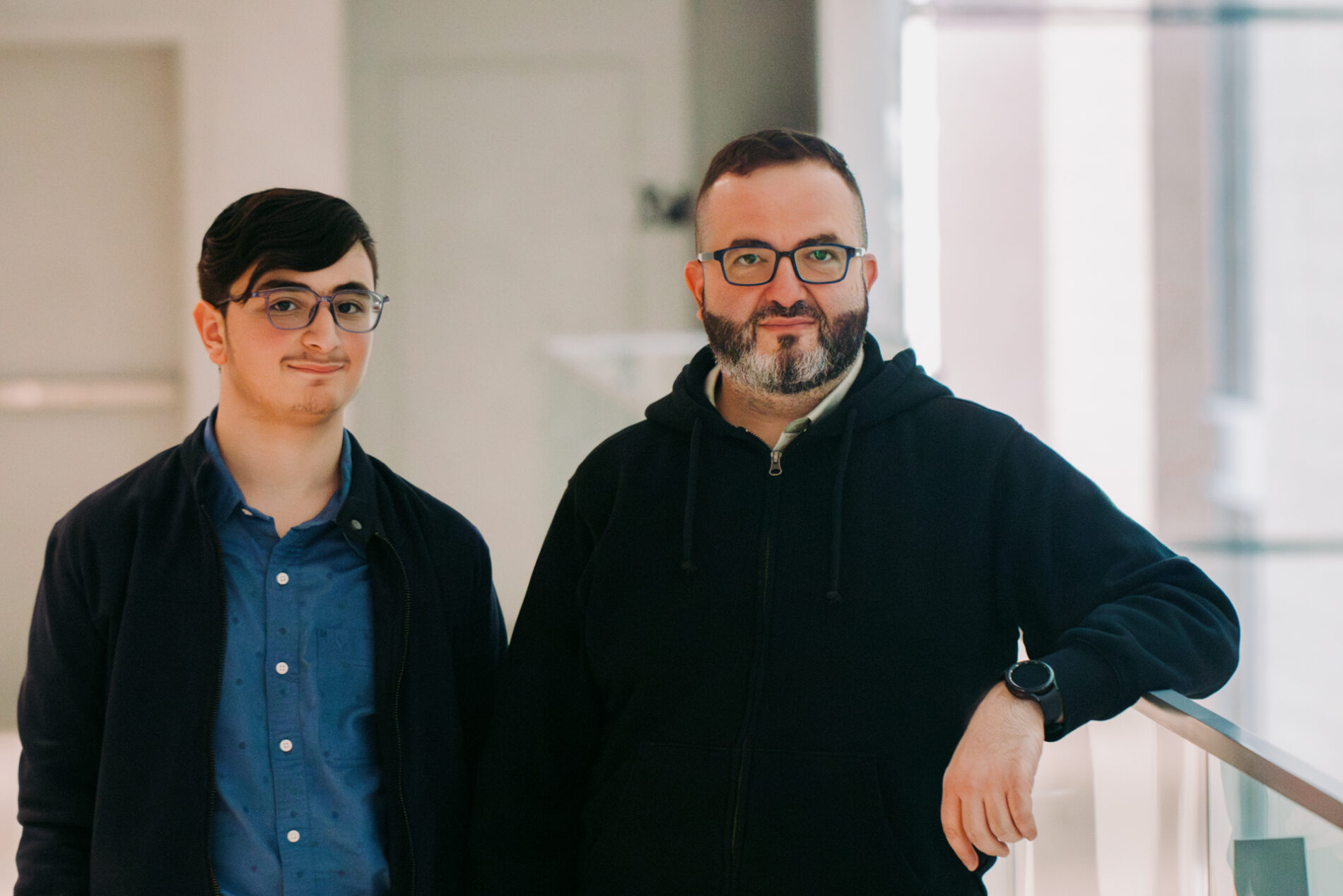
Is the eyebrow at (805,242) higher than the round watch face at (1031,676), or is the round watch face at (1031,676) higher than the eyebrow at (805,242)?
the eyebrow at (805,242)

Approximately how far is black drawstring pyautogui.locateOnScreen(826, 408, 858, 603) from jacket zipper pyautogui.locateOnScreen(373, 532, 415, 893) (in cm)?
48

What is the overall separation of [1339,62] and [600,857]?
12.6 feet

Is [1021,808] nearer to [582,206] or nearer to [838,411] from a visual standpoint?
[838,411]

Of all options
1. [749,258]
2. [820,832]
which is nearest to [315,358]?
[749,258]

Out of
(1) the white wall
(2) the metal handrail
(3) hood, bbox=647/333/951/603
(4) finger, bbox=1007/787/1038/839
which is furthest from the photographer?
(1) the white wall

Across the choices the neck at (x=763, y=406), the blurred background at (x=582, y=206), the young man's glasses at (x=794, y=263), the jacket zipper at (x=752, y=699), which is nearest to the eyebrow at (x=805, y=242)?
the young man's glasses at (x=794, y=263)

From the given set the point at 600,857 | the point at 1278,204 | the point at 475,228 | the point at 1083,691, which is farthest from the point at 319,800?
the point at 1278,204

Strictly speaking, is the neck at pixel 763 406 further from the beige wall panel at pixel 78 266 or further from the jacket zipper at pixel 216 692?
the beige wall panel at pixel 78 266

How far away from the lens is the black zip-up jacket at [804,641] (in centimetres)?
128

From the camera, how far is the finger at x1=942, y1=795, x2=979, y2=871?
114cm

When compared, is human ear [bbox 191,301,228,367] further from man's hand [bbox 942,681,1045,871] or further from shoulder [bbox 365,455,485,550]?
man's hand [bbox 942,681,1045,871]

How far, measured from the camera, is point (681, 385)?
4.95 feet

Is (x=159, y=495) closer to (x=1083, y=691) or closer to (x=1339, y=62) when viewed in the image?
(x=1083, y=691)

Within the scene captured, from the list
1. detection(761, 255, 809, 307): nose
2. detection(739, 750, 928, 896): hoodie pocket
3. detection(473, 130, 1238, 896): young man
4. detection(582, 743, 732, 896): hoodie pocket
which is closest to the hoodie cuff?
detection(473, 130, 1238, 896): young man
